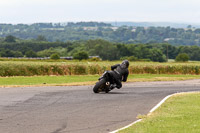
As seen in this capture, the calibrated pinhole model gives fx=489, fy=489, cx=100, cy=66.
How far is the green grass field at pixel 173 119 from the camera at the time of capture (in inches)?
458

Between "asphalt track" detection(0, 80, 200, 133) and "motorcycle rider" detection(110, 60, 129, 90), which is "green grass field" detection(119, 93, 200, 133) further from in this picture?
"motorcycle rider" detection(110, 60, 129, 90)

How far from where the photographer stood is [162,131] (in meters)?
11.4

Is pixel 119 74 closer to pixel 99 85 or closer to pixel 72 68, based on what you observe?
pixel 99 85

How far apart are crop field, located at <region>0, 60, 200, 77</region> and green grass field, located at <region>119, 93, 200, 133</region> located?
23442mm

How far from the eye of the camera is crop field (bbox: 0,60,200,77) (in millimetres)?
38944

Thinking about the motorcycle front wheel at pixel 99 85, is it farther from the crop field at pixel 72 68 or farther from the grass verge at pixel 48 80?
the crop field at pixel 72 68

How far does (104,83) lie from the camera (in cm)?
2059

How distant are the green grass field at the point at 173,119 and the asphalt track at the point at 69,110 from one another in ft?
1.78

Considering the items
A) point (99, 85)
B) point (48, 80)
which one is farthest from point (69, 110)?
point (48, 80)

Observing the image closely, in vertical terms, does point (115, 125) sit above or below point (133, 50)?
above

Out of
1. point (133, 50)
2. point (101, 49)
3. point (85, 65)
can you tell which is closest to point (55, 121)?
point (85, 65)

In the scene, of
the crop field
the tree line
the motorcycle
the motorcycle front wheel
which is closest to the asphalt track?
the motorcycle front wheel

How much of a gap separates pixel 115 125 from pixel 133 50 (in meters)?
132

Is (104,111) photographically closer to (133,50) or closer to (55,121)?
(55,121)
